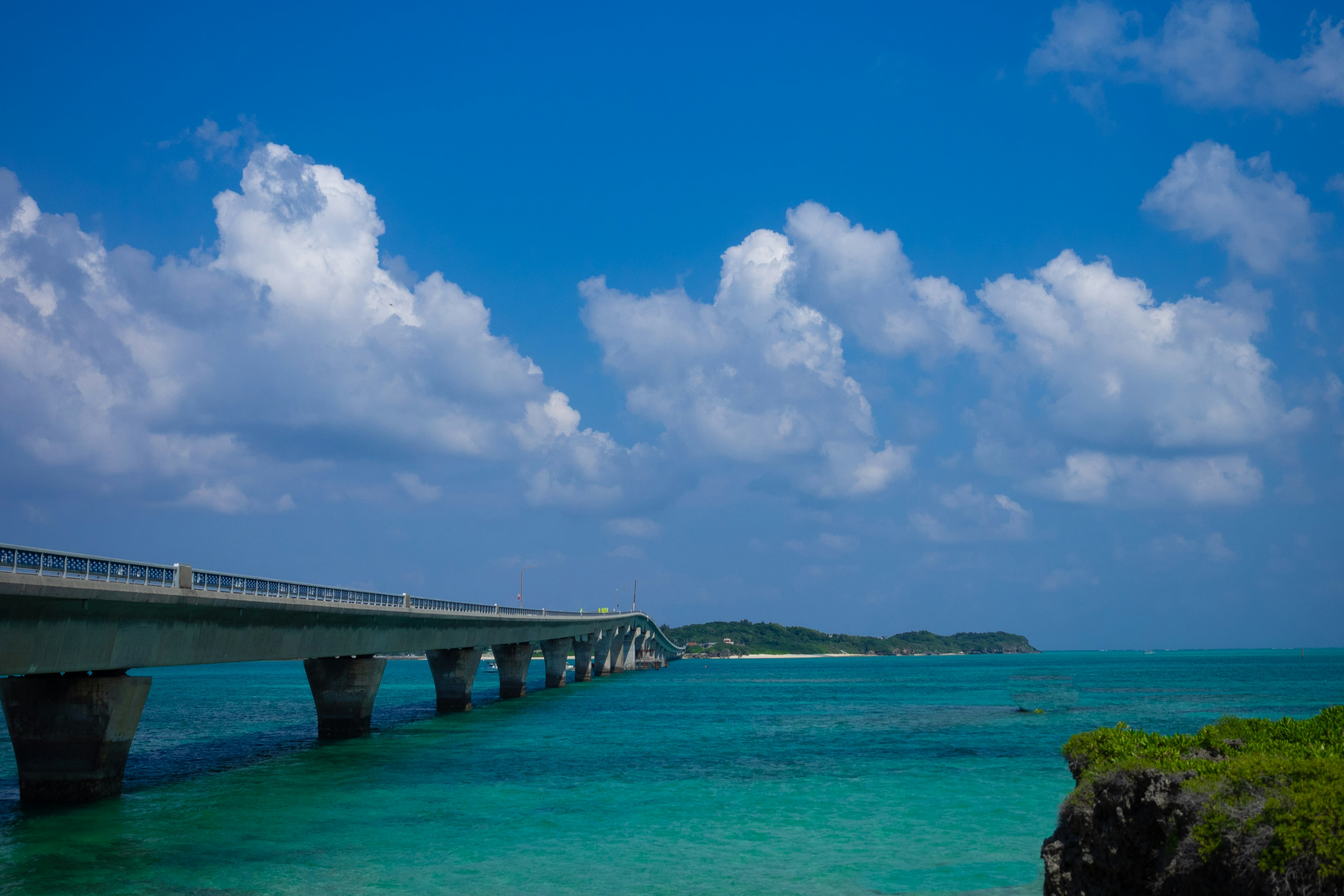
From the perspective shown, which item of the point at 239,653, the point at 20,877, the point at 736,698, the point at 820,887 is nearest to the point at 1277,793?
the point at 820,887

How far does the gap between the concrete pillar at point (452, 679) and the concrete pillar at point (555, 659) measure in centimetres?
3719

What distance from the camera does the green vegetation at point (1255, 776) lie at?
1012 centimetres

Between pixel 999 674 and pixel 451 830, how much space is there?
16092cm

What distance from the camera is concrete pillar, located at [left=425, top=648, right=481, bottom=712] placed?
7462 cm

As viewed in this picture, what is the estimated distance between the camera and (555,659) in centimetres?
11538

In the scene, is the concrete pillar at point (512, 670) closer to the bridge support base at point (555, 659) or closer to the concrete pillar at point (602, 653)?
the bridge support base at point (555, 659)

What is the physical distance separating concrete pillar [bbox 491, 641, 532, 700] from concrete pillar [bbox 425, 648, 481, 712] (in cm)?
1614

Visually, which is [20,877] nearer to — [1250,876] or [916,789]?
[1250,876]

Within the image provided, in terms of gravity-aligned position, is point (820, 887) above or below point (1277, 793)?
below

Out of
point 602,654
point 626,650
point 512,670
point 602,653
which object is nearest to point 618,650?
point 626,650

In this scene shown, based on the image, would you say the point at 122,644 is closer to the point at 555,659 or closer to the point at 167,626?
the point at 167,626

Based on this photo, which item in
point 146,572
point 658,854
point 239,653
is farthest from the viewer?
point 239,653

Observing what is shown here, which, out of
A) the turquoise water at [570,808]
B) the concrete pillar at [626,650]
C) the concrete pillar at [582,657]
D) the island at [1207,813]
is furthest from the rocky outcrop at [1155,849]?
the concrete pillar at [626,650]

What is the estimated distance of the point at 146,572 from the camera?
3253 cm
